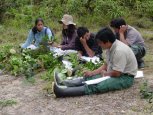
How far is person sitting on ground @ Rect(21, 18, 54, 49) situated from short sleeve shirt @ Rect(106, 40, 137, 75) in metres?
2.26

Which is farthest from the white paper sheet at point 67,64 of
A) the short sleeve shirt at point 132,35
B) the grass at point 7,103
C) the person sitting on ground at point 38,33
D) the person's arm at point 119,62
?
the grass at point 7,103

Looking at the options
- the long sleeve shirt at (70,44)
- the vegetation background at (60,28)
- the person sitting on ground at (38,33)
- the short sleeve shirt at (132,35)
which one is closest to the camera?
the vegetation background at (60,28)

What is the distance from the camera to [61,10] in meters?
11.3

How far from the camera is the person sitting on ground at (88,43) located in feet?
23.0

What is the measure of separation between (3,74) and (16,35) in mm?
3367

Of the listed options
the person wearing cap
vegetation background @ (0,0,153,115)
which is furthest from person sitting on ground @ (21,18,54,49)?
vegetation background @ (0,0,153,115)

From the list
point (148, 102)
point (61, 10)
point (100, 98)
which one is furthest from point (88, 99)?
point (61, 10)

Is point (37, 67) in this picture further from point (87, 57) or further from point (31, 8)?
point (31, 8)

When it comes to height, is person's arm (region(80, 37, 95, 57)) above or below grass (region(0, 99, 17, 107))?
above

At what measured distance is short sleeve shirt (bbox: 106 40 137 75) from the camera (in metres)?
5.50

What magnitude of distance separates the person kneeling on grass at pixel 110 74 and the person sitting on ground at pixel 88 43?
1351 mm

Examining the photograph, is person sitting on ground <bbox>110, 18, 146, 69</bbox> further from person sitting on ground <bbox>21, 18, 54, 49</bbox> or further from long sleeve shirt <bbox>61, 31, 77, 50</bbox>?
person sitting on ground <bbox>21, 18, 54, 49</bbox>

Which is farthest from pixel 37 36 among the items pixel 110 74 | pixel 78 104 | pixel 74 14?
pixel 74 14

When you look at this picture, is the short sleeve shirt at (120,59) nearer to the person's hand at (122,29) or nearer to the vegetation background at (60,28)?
the vegetation background at (60,28)
